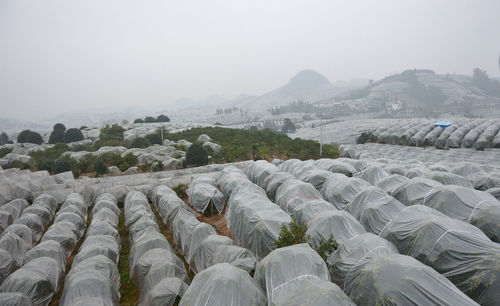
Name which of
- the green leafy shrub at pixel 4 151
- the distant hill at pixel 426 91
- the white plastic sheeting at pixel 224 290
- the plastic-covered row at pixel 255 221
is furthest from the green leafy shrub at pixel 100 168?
the distant hill at pixel 426 91

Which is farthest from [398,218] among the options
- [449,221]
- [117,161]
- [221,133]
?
[221,133]

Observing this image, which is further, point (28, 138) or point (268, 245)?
point (28, 138)

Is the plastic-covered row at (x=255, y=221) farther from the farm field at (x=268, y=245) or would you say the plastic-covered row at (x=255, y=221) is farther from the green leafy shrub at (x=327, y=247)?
the green leafy shrub at (x=327, y=247)

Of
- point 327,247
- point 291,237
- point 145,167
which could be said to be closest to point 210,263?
point 291,237

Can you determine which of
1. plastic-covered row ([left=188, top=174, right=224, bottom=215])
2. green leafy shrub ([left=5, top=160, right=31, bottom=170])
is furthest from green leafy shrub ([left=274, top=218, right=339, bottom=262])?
green leafy shrub ([left=5, top=160, right=31, bottom=170])

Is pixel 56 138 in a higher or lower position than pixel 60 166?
higher

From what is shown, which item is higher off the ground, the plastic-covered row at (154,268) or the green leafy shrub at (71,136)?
the green leafy shrub at (71,136)

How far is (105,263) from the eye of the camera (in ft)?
26.1

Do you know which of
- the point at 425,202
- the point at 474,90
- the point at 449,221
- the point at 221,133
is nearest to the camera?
the point at 449,221

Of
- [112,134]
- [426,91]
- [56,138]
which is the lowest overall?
[112,134]

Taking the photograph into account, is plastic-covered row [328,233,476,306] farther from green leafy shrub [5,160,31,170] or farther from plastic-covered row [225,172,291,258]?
green leafy shrub [5,160,31,170]

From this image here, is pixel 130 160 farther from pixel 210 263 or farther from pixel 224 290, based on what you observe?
pixel 224 290

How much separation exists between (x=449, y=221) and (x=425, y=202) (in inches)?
116

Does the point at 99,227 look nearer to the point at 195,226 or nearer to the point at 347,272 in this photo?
the point at 195,226
